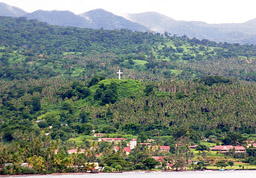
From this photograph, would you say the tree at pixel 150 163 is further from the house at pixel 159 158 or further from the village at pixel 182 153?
the house at pixel 159 158

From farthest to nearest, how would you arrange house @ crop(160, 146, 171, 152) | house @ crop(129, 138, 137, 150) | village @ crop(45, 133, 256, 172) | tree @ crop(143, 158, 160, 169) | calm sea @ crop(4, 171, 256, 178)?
house @ crop(129, 138, 137, 150), house @ crop(160, 146, 171, 152), village @ crop(45, 133, 256, 172), tree @ crop(143, 158, 160, 169), calm sea @ crop(4, 171, 256, 178)

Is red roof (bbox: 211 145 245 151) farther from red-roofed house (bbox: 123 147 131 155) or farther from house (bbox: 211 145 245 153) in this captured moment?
red-roofed house (bbox: 123 147 131 155)

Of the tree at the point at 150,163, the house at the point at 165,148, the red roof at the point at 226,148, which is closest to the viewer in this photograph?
the tree at the point at 150,163

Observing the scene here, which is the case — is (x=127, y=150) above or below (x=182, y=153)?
below

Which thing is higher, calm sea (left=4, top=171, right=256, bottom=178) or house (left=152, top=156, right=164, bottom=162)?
house (left=152, top=156, right=164, bottom=162)

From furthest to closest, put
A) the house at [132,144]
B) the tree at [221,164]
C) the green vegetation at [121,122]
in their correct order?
the house at [132,144] < the tree at [221,164] < the green vegetation at [121,122]

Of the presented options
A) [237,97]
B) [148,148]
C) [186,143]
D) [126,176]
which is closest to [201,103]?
[237,97]

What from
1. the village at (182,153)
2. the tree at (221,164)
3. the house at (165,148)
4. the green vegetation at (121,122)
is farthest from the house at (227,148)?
the house at (165,148)

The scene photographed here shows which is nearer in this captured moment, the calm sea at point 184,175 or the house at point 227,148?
the calm sea at point 184,175

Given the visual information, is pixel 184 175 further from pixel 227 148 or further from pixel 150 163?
pixel 227 148

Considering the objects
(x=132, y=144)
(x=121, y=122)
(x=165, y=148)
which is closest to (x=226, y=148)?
(x=165, y=148)

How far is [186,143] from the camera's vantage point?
12269cm

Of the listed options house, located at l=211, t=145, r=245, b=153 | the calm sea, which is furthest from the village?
the calm sea

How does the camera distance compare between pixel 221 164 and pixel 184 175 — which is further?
pixel 221 164
